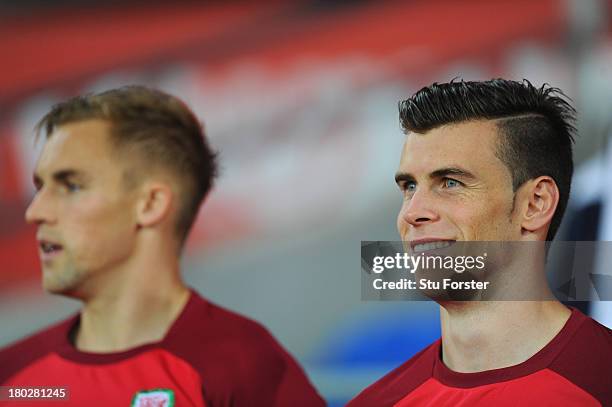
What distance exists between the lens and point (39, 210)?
8.66ft

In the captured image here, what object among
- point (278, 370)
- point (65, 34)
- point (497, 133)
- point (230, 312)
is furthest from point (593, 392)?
point (65, 34)

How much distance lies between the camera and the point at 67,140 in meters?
2.67

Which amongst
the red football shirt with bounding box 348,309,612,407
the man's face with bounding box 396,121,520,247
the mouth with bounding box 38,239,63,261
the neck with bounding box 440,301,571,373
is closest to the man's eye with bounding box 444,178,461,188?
the man's face with bounding box 396,121,520,247

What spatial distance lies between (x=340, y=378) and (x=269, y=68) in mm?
1005

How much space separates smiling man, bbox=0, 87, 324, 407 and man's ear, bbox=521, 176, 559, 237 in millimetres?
876

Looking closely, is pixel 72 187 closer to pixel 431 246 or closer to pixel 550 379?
pixel 431 246

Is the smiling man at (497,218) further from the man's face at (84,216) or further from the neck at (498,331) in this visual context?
the man's face at (84,216)

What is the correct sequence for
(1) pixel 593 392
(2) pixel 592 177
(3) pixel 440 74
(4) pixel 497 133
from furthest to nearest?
(3) pixel 440 74 → (2) pixel 592 177 → (4) pixel 497 133 → (1) pixel 593 392

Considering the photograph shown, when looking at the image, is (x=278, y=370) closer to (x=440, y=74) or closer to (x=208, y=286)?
(x=208, y=286)

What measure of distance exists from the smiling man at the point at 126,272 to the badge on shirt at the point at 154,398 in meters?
0.03

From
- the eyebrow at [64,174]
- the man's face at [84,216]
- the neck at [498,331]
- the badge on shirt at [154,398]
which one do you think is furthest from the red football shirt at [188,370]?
the neck at [498,331]

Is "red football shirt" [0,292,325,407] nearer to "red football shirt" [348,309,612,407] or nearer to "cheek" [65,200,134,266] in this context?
"cheek" [65,200,134,266]

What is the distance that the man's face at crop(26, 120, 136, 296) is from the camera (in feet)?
8.47

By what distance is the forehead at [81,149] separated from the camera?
8.57 feet
